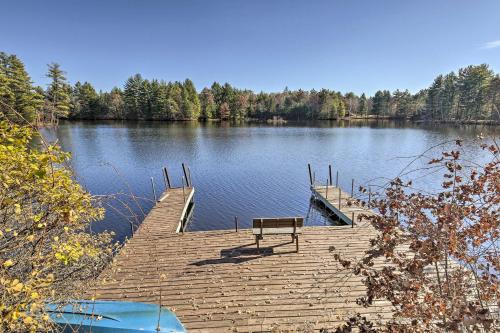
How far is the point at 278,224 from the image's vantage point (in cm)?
820

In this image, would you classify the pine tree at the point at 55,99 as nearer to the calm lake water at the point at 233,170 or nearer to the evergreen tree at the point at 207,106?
the calm lake water at the point at 233,170

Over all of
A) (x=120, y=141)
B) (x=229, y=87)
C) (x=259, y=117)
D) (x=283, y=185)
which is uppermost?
(x=229, y=87)

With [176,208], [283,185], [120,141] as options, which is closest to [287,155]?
[283,185]

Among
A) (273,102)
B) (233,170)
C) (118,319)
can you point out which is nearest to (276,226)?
(118,319)

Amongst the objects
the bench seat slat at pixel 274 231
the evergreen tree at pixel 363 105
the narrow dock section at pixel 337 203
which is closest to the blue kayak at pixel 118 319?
the bench seat slat at pixel 274 231

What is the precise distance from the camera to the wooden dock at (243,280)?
5.25m

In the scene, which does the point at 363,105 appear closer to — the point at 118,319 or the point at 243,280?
the point at 243,280

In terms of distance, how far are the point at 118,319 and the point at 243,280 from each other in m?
2.98

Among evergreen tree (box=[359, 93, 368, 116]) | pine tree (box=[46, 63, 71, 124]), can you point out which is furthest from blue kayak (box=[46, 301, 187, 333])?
evergreen tree (box=[359, 93, 368, 116])

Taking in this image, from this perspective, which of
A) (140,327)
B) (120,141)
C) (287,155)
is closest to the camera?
(140,327)

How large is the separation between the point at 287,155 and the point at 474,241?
89.4 feet

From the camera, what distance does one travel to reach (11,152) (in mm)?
2510

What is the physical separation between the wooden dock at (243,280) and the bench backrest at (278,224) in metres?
0.58

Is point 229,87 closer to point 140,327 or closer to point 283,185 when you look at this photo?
point 283,185
